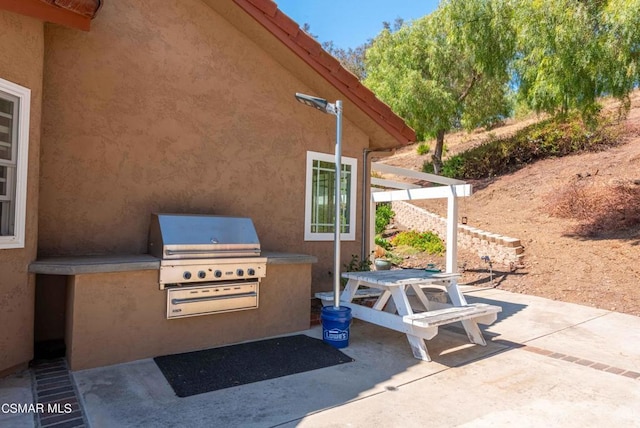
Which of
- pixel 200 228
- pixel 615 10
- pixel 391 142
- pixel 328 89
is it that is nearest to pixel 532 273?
pixel 391 142

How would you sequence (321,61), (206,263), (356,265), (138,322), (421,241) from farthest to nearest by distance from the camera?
(421,241), (356,265), (321,61), (206,263), (138,322)

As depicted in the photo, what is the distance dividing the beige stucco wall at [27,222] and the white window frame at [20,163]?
6cm

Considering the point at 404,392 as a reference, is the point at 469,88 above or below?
above

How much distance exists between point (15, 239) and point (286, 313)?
328 centimetres

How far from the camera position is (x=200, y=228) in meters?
5.10

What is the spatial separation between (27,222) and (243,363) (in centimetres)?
272

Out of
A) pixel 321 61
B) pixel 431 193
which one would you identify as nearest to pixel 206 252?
pixel 321 61

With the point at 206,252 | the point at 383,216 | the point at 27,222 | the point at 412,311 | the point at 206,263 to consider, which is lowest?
the point at 412,311

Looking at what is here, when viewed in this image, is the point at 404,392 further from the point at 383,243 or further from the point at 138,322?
the point at 383,243

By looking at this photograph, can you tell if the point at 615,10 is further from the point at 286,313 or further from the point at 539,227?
the point at 286,313

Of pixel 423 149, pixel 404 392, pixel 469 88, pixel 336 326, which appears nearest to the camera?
pixel 404 392

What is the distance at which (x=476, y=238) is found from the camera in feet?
41.6

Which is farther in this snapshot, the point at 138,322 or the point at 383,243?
the point at 383,243

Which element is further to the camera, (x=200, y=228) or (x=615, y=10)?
(x=615, y=10)
